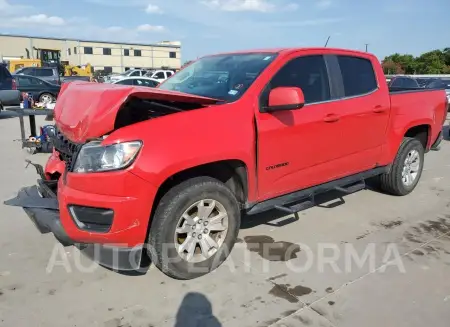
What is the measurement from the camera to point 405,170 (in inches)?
213

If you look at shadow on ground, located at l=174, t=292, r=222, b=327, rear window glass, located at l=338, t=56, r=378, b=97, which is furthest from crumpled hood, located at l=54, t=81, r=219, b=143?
rear window glass, located at l=338, t=56, r=378, b=97

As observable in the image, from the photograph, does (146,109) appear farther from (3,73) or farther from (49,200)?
(3,73)

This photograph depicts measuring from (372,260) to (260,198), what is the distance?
1.17 m

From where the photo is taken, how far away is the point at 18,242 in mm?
3848

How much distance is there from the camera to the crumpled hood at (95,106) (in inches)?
111

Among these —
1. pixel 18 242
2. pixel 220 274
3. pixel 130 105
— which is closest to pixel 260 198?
pixel 220 274

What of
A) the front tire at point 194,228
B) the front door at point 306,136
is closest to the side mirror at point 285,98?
the front door at point 306,136

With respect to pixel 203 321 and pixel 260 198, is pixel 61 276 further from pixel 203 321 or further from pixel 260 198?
pixel 260 198

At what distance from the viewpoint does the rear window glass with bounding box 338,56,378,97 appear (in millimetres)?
4363

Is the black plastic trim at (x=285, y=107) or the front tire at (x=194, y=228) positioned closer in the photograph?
the front tire at (x=194, y=228)

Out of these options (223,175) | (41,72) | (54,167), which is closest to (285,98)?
(223,175)

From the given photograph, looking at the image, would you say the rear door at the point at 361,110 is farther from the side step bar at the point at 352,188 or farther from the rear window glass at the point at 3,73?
the rear window glass at the point at 3,73
